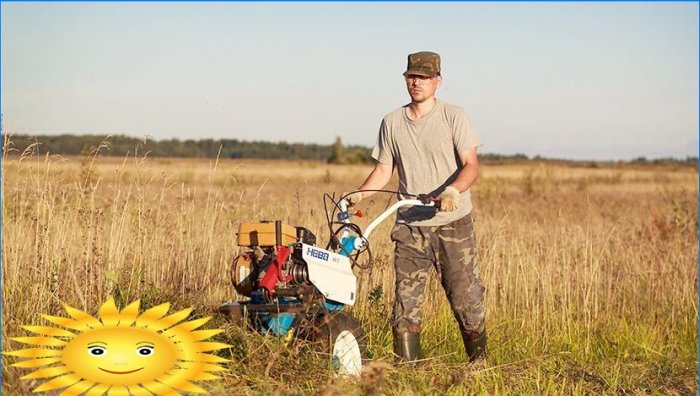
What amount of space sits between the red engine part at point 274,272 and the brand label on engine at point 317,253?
0.43ft

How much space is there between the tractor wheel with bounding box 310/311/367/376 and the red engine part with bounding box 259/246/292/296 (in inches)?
14.4

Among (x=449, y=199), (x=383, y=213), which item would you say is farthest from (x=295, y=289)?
(x=449, y=199)

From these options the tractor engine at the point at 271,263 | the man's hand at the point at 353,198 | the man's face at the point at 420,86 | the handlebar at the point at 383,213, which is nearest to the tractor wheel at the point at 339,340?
the tractor engine at the point at 271,263

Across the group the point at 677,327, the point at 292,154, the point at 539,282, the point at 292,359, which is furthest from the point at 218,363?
the point at 292,154

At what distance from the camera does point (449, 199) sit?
18.3ft

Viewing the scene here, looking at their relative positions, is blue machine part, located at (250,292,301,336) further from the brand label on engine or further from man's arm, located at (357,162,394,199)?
man's arm, located at (357,162,394,199)

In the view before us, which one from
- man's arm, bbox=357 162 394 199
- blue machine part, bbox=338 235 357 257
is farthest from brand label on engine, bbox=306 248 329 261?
man's arm, bbox=357 162 394 199

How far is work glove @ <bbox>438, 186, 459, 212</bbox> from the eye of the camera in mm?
5588

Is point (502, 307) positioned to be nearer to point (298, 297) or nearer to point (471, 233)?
point (471, 233)

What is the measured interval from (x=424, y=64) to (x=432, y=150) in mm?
585

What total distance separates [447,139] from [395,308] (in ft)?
3.99

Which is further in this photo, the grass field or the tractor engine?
the grass field

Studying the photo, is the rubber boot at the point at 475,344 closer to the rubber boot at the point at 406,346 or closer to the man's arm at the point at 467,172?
the rubber boot at the point at 406,346

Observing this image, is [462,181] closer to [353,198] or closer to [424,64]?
[353,198]
